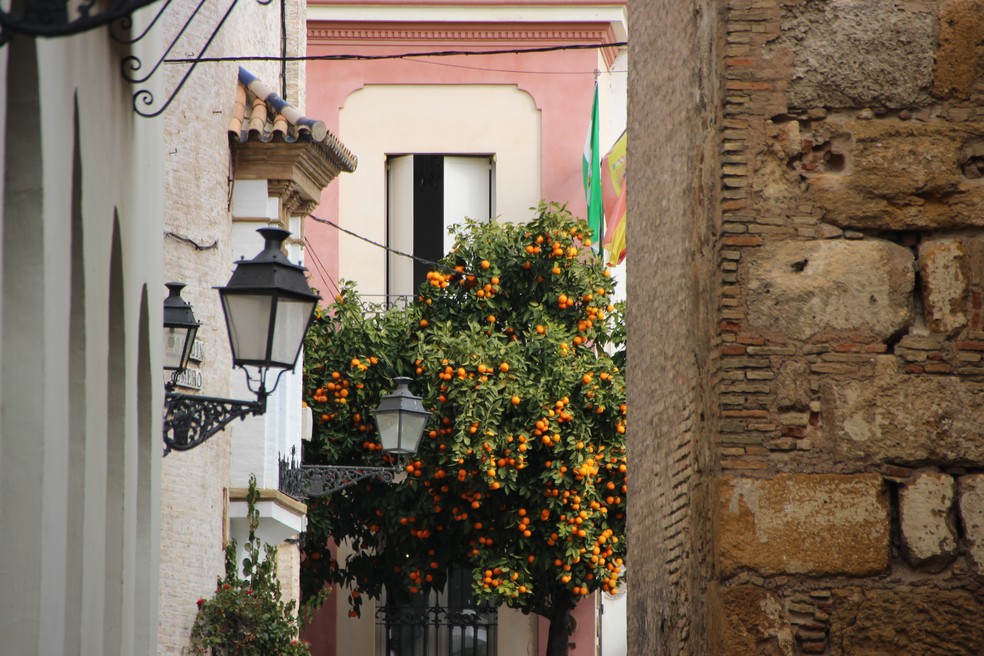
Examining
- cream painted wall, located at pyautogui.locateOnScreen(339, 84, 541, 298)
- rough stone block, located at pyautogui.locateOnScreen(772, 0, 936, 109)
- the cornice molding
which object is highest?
the cornice molding

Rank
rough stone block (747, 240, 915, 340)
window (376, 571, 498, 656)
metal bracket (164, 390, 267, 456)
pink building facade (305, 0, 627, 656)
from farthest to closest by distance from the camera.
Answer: pink building facade (305, 0, 627, 656) < window (376, 571, 498, 656) < metal bracket (164, 390, 267, 456) < rough stone block (747, 240, 915, 340)

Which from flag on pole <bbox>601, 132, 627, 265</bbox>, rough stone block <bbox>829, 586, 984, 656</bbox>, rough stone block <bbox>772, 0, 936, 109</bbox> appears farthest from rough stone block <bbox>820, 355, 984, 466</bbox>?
flag on pole <bbox>601, 132, 627, 265</bbox>

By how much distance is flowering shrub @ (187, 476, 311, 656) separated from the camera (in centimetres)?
1400

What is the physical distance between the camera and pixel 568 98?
25.2 metres

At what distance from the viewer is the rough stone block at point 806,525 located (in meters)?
7.33

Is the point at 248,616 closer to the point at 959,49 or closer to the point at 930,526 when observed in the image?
the point at 930,526

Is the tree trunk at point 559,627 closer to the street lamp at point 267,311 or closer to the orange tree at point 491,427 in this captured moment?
the orange tree at point 491,427

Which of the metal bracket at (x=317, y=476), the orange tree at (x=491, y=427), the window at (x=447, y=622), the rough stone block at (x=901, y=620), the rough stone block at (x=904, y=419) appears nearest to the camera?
the rough stone block at (x=901, y=620)

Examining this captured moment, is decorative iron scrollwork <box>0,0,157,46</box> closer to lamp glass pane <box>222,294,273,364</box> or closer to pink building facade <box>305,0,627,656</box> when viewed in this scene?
lamp glass pane <box>222,294,273,364</box>

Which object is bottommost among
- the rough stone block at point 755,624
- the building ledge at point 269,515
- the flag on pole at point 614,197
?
the rough stone block at point 755,624

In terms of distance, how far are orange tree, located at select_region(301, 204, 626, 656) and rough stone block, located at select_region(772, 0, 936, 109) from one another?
37.5 feet

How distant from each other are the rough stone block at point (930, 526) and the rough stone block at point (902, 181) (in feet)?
3.26

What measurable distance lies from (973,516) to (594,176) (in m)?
15.6

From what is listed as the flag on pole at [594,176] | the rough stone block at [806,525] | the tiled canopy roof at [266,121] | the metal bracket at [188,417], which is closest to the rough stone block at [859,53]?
the rough stone block at [806,525]
